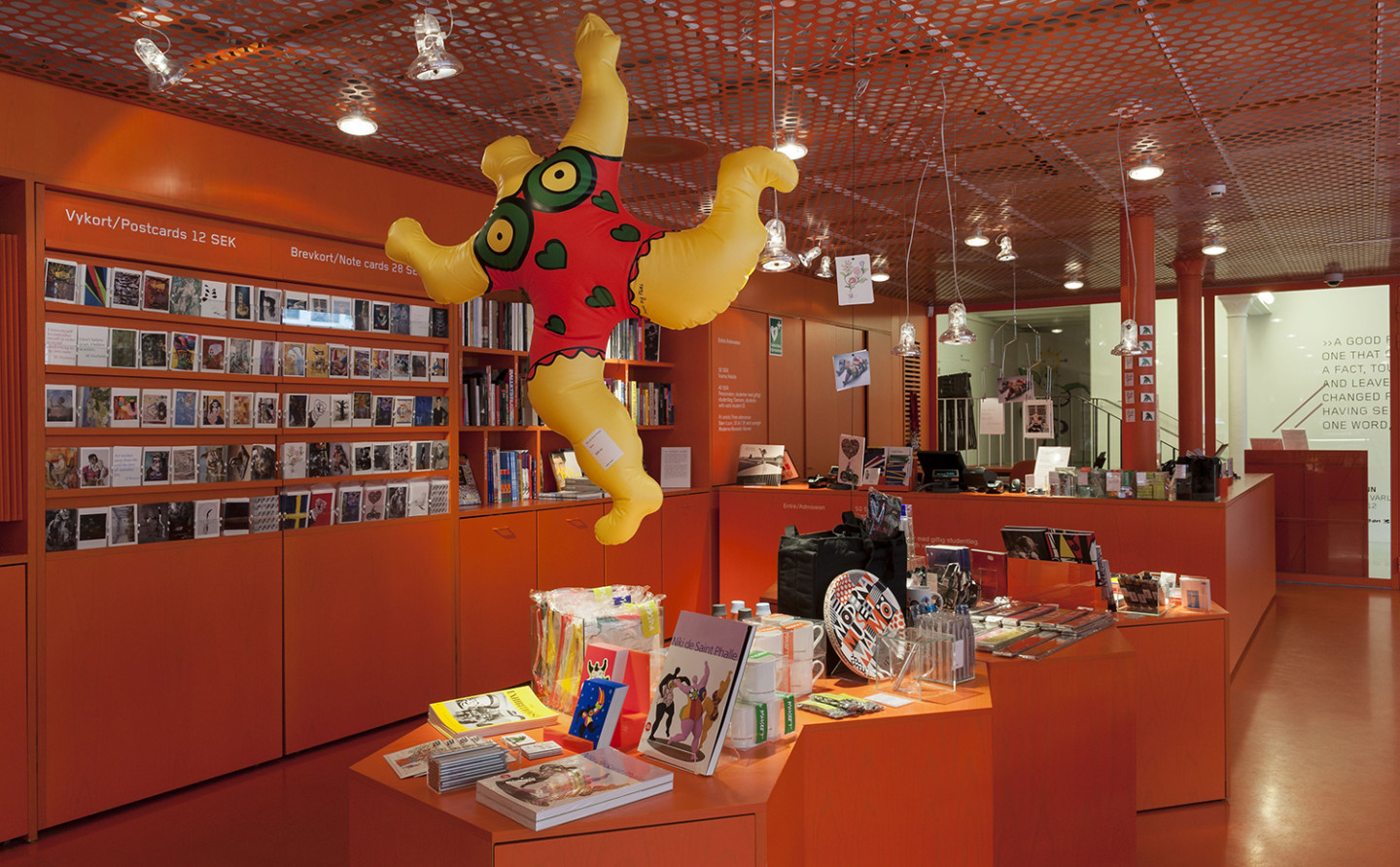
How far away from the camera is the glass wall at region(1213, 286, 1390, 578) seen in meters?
9.22

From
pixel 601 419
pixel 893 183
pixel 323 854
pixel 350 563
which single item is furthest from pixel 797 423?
pixel 601 419

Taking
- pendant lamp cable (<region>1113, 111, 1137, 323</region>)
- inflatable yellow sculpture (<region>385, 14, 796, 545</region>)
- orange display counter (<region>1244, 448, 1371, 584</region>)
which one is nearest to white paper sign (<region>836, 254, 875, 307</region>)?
inflatable yellow sculpture (<region>385, 14, 796, 545</region>)

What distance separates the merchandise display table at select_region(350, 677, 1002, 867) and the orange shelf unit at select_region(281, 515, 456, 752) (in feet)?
8.06

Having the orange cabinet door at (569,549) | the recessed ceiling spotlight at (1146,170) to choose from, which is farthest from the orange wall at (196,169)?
the recessed ceiling spotlight at (1146,170)

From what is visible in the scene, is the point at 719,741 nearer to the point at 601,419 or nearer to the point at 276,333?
the point at 601,419

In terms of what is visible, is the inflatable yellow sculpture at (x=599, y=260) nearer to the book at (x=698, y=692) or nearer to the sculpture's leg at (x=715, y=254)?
the sculpture's leg at (x=715, y=254)

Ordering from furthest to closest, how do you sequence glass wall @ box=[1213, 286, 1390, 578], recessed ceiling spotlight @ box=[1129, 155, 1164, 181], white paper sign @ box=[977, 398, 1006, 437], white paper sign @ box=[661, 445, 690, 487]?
1. glass wall @ box=[1213, 286, 1390, 578]
2. white paper sign @ box=[977, 398, 1006, 437]
3. white paper sign @ box=[661, 445, 690, 487]
4. recessed ceiling spotlight @ box=[1129, 155, 1164, 181]

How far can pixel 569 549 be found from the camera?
19.7 ft

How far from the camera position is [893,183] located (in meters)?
5.81

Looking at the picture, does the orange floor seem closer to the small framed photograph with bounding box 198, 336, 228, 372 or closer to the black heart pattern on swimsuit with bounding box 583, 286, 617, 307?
the small framed photograph with bounding box 198, 336, 228, 372

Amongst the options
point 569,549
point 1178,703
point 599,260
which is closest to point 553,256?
point 599,260

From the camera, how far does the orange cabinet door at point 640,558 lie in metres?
6.44

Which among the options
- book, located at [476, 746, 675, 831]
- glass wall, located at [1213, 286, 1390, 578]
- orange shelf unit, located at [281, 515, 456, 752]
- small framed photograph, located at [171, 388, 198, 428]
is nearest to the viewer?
book, located at [476, 746, 675, 831]

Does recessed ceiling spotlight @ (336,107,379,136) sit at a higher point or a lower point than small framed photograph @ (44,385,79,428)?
higher
